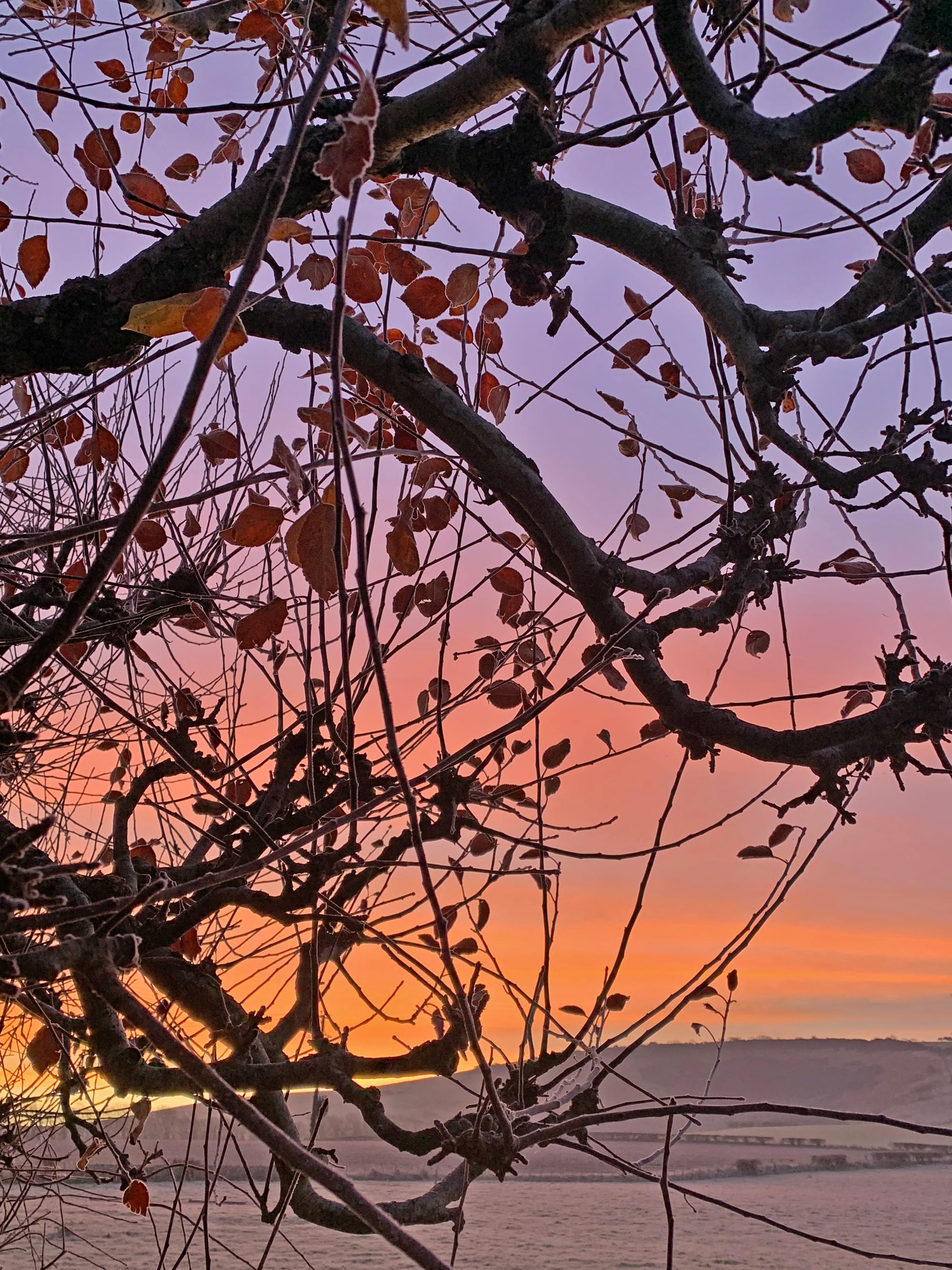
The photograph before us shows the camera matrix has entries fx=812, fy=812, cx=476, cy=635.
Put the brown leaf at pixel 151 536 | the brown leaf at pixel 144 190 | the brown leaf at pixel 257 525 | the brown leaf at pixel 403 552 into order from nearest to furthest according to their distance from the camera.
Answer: the brown leaf at pixel 257 525
the brown leaf at pixel 403 552
the brown leaf at pixel 144 190
the brown leaf at pixel 151 536

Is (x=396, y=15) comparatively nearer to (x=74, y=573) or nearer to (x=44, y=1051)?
(x=74, y=573)

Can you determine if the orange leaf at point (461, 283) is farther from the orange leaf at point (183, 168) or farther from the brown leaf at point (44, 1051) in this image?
the brown leaf at point (44, 1051)

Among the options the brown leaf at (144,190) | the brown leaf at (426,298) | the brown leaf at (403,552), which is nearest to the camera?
the brown leaf at (403,552)

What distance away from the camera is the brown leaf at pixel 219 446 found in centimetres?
103

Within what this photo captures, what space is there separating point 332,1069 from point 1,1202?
1.85 meters

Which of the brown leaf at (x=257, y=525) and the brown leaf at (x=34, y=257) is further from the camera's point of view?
the brown leaf at (x=34, y=257)

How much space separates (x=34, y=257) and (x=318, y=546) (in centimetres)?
101

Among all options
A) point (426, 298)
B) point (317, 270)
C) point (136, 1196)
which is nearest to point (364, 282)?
point (426, 298)

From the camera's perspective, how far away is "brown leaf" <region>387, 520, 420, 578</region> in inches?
37.0

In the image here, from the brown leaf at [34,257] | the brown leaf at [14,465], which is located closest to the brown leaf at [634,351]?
the brown leaf at [34,257]

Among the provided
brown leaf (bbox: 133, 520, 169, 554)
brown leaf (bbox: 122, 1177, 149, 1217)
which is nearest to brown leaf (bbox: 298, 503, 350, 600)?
brown leaf (bbox: 133, 520, 169, 554)

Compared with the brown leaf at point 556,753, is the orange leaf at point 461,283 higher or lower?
higher

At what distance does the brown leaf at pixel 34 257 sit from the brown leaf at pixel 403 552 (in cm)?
84

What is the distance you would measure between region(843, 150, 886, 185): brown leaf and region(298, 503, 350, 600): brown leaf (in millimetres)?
1152
